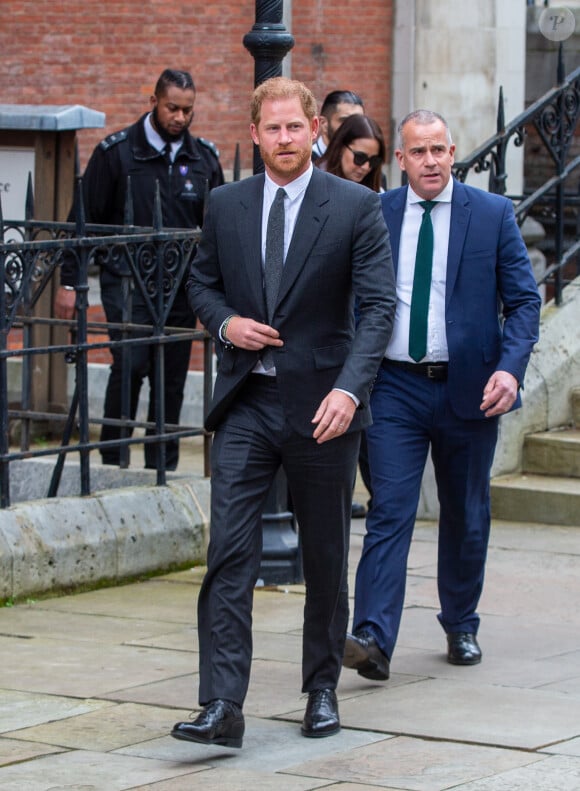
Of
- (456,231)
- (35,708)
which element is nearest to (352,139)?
(456,231)

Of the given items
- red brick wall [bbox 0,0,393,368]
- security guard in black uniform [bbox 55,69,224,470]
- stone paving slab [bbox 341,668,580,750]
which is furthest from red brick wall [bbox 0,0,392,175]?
stone paving slab [bbox 341,668,580,750]

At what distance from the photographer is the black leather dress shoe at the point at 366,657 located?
611 centimetres

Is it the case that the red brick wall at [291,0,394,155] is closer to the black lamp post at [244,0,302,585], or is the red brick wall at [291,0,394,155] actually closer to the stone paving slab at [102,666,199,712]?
the black lamp post at [244,0,302,585]

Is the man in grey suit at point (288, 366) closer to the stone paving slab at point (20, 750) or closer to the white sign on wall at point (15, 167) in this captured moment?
the stone paving slab at point (20, 750)

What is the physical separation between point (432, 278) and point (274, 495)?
2.05 m

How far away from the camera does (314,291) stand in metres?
5.51

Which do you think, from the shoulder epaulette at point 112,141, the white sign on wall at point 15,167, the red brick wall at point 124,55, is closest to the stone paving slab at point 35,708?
the shoulder epaulette at point 112,141

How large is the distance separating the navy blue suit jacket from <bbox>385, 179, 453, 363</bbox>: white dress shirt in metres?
0.03

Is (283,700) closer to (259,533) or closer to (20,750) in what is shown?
(259,533)

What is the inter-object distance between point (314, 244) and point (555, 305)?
16.6 feet

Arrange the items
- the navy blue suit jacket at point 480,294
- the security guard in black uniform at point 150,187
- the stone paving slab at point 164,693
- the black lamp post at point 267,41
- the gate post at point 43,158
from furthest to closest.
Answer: the gate post at point 43,158 < the security guard in black uniform at point 150,187 < the black lamp post at point 267,41 < the navy blue suit jacket at point 480,294 < the stone paving slab at point 164,693

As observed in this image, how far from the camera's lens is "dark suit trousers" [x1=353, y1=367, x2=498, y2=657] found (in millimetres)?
6328

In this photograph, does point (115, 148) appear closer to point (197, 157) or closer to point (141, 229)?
point (197, 157)

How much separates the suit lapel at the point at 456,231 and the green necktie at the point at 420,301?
0.22 feet
